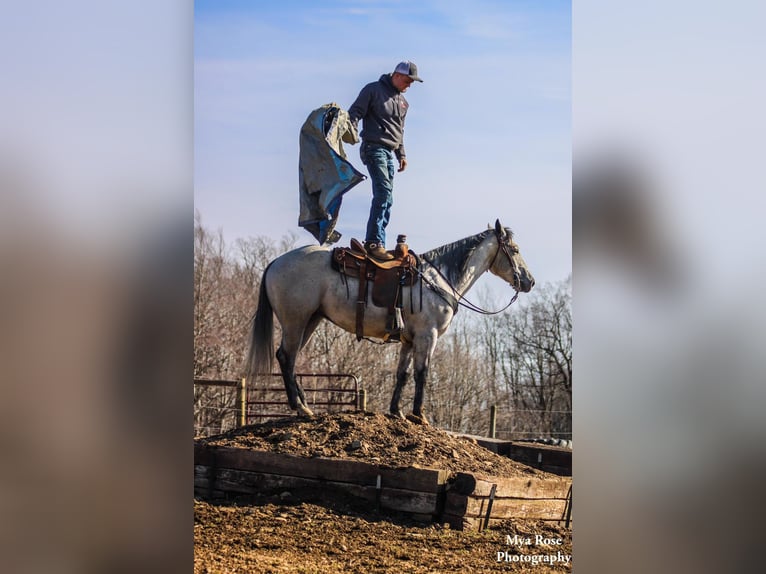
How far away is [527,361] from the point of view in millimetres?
5645

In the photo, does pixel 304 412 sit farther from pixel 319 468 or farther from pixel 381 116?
pixel 381 116

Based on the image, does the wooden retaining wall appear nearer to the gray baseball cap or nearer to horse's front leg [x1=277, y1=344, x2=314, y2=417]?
horse's front leg [x1=277, y1=344, x2=314, y2=417]

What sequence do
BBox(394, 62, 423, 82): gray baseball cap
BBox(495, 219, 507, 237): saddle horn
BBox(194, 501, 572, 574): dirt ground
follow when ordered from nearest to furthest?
1. BBox(194, 501, 572, 574): dirt ground
2. BBox(394, 62, 423, 82): gray baseball cap
3. BBox(495, 219, 507, 237): saddle horn

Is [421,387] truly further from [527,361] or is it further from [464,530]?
[464,530]

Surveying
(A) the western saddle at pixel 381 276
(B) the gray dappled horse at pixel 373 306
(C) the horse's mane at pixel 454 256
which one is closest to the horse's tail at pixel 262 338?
(B) the gray dappled horse at pixel 373 306

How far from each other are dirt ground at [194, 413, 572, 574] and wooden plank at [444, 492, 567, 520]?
8 centimetres

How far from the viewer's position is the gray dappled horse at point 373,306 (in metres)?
5.79

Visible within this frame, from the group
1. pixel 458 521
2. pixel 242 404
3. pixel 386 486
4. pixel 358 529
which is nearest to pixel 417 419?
pixel 386 486

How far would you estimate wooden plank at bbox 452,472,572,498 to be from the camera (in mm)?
5188

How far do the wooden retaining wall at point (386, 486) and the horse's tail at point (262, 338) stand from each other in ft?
1.96

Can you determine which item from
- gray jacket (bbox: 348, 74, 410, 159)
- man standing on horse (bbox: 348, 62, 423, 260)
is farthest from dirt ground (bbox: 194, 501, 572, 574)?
gray jacket (bbox: 348, 74, 410, 159)

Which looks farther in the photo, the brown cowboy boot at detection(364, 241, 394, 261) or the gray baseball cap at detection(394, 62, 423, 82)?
the brown cowboy boot at detection(364, 241, 394, 261)
